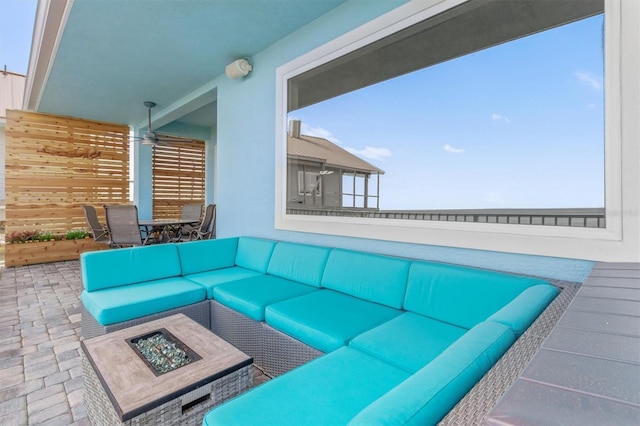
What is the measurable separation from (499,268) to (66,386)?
2660mm

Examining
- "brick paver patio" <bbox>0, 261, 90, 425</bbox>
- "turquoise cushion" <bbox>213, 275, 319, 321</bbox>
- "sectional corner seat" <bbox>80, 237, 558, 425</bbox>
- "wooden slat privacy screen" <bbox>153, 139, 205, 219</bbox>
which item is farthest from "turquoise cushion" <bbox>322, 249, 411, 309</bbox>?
"wooden slat privacy screen" <bbox>153, 139, 205, 219</bbox>

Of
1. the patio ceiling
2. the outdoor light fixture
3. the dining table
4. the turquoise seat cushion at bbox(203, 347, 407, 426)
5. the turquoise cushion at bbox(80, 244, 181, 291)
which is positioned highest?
the patio ceiling

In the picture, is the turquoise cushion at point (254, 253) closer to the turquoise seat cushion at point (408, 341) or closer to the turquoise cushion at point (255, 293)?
the turquoise cushion at point (255, 293)

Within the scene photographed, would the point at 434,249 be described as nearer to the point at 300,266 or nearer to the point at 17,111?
the point at 300,266

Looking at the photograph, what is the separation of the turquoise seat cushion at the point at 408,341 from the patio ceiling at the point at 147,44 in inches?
98.4

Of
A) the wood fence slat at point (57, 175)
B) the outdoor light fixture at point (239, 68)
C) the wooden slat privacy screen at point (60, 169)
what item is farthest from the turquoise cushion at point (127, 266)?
the wooden slat privacy screen at point (60, 169)

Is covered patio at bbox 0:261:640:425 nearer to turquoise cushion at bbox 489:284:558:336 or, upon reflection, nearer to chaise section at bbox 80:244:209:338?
turquoise cushion at bbox 489:284:558:336

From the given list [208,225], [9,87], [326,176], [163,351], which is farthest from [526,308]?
[9,87]

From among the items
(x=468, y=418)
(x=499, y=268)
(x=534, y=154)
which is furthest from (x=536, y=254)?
(x=468, y=418)

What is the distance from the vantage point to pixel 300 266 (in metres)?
2.63

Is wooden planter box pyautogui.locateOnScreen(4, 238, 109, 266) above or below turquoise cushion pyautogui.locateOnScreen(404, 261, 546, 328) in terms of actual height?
below

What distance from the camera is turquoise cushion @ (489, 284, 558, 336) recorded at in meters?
1.09

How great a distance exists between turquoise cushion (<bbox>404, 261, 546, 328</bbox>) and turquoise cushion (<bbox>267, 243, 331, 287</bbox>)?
2.51ft

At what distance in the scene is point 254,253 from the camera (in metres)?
3.12
